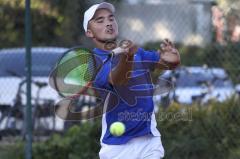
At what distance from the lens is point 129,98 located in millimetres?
5473

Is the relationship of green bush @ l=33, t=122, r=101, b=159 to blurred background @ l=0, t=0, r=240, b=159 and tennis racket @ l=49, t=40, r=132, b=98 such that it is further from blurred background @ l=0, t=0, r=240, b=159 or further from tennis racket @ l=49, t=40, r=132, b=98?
tennis racket @ l=49, t=40, r=132, b=98

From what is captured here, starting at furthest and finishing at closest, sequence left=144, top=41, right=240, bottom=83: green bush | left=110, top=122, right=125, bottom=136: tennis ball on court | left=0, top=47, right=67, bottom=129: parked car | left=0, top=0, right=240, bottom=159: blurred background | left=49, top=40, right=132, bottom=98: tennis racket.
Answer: left=0, top=47, right=67, bottom=129: parked car, left=144, top=41, right=240, bottom=83: green bush, left=0, top=0, right=240, bottom=159: blurred background, left=49, top=40, right=132, bottom=98: tennis racket, left=110, top=122, right=125, bottom=136: tennis ball on court

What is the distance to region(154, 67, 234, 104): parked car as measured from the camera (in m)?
8.73

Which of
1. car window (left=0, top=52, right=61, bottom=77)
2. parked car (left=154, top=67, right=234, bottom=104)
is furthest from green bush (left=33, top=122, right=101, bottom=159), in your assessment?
car window (left=0, top=52, right=61, bottom=77)

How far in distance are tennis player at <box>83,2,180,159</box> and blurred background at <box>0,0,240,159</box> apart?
193cm

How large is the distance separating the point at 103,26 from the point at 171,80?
3.40 m

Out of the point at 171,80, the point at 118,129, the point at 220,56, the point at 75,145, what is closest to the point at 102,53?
the point at 118,129

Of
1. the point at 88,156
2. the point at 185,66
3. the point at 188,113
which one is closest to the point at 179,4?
the point at 185,66

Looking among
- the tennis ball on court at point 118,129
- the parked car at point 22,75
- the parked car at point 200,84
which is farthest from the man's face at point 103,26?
the parked car at point 22,75

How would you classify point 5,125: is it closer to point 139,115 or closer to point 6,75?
point 6,75

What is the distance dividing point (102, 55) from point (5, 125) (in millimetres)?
4182

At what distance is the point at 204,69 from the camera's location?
350 inches

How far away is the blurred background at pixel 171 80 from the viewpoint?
8.37 m

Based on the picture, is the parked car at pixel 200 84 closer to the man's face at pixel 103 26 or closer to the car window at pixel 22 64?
the car window at pixel 22 64
